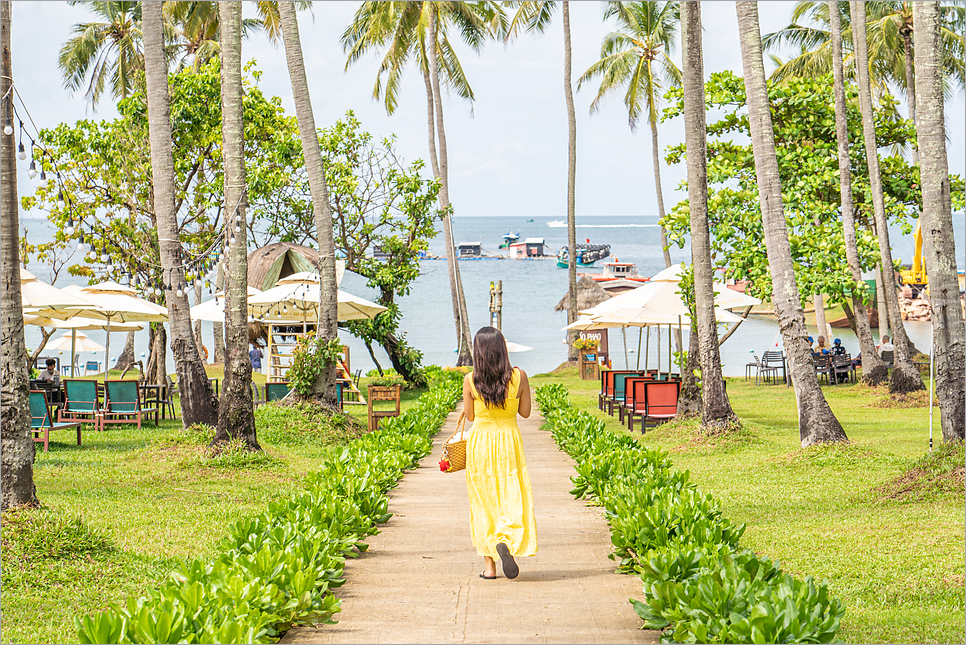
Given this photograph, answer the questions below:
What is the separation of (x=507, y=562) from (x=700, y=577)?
1.41 meters

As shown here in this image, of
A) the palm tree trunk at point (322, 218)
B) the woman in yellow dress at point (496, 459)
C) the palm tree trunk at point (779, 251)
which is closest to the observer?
the woman in yellow dress at point (496, 459)

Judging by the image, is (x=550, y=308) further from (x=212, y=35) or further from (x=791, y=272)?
(x=791, y=272)

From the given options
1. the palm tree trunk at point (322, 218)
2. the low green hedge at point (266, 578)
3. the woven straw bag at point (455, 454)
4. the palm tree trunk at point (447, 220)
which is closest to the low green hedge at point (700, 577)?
the woven straw bag at point (455, 454)

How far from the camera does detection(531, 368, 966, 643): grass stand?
4875 millimetres

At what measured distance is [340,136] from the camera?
22688 millimetres

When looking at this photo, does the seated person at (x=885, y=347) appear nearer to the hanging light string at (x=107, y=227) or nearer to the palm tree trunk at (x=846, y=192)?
the palm tree trunk at (x=846, y=192)

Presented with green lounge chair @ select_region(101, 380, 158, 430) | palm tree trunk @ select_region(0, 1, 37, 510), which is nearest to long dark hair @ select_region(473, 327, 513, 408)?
palm tree trunk @ select_region(0, 1, 37, 510)

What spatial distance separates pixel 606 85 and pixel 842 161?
13.6 m

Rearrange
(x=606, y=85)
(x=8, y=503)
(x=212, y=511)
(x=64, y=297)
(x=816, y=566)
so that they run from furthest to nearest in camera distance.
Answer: (x=606, y=85), (x=64, y=297), (x=212, y=511), (x=8, y=503), (x=816, y=566)

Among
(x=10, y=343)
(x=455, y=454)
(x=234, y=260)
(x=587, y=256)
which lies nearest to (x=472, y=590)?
(x=455, y=454)

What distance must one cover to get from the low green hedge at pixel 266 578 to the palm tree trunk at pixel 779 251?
18.4 ft

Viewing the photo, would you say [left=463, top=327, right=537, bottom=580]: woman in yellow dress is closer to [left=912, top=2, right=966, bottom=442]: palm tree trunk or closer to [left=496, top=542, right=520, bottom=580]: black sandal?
[left=496, top=542, right=520, bottom=580]: black sandal

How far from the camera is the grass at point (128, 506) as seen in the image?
530 cm

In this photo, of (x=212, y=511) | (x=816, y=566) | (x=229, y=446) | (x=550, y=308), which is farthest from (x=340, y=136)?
(x=550, y=308)
